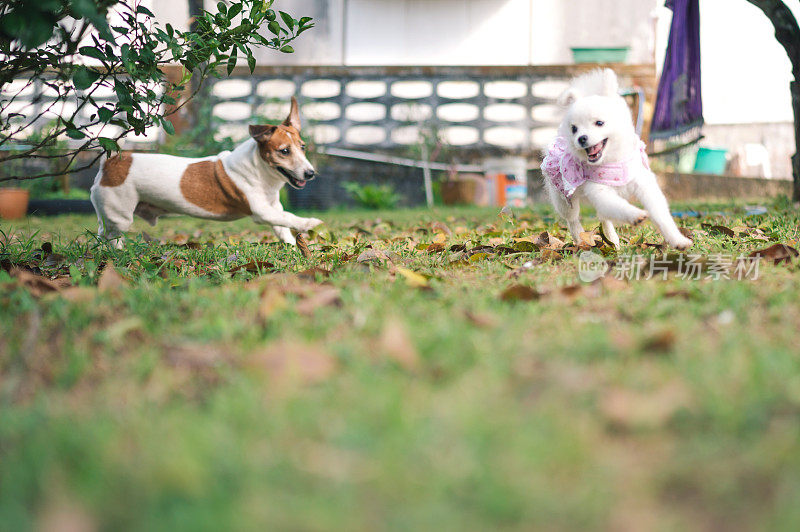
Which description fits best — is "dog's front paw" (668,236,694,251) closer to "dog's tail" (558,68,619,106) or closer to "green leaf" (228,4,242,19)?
"dog's tail" (558,68,619,106)

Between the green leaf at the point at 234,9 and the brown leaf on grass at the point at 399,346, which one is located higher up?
the green leaf at the point at 234,9

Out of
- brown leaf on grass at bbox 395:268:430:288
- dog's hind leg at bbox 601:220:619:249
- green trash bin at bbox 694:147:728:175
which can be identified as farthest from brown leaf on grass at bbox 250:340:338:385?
green trash bin at bbox 694:147:728:175

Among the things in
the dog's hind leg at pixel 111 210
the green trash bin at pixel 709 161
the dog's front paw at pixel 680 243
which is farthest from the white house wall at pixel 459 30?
the dog's front paw at pixel 680 243

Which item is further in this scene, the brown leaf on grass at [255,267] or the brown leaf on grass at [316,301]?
the brown leaf on grass at [255,267]

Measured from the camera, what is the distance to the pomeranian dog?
276cm

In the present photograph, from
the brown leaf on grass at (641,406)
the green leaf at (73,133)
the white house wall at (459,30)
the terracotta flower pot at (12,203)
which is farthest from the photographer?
the white house wall at (459,30)

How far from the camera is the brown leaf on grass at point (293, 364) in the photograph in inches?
45.3

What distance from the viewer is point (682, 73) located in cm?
607

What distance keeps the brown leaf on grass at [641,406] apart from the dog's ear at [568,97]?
233cm

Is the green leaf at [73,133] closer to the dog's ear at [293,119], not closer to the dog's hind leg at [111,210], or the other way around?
the dog's hind leg at [111,210]

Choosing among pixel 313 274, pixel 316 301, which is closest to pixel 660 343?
pixel 316 301

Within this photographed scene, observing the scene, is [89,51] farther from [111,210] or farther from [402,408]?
[402,408]

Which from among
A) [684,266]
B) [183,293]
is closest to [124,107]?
[183,293]

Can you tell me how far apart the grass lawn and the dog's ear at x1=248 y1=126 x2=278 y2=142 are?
7.02 ft
